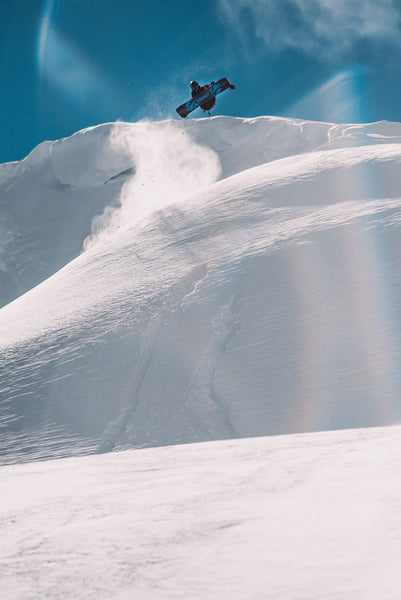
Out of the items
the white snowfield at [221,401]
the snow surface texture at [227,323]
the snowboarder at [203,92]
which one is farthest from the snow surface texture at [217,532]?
the snowboarder at [203,92]

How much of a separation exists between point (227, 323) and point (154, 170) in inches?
2203

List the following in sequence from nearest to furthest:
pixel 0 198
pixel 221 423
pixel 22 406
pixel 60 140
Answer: pixel 221 423
pixel 22 406
pixel 0 198
pixel 60 140

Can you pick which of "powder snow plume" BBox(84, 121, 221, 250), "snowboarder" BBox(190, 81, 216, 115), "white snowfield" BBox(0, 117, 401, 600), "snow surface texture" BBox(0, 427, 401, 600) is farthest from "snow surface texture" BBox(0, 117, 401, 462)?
"powder snow plume" BBox(84, 121, 221, 250)

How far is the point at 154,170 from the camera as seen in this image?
66.8 meters

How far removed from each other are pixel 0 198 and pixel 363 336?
6655 cm

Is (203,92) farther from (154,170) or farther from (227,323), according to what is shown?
(154,170)

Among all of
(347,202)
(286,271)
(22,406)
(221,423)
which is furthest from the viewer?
(347,202)

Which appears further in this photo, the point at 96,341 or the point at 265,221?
the point at 265,221

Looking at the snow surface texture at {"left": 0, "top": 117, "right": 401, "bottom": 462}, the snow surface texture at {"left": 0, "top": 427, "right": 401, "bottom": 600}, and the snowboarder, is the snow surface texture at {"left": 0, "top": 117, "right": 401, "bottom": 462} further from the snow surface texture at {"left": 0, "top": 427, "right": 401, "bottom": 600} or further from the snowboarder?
the snow surface texture at {"left": 0, "top": 427, "right": 401, "bottom": 600}

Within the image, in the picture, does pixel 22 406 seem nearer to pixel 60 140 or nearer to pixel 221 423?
pixel 221 423

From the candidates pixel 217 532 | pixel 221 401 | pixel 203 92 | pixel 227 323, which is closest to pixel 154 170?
pixel 203 92

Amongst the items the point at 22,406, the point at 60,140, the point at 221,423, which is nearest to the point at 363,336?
the point at 221,423

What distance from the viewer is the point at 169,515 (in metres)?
3.43

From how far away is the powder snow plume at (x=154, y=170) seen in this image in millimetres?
59469
